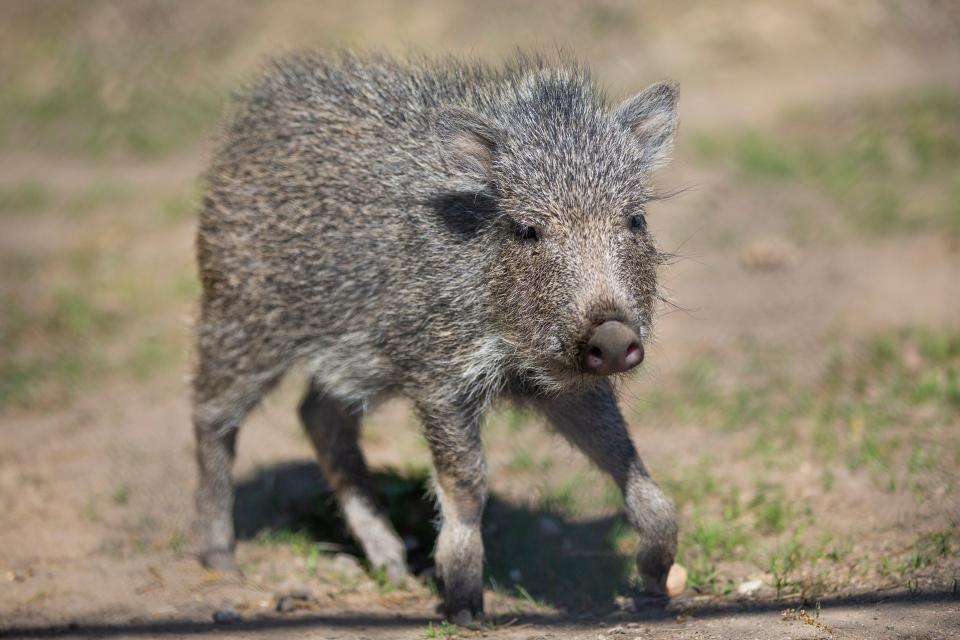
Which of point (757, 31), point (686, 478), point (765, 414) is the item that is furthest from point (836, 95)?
point (686, 478)

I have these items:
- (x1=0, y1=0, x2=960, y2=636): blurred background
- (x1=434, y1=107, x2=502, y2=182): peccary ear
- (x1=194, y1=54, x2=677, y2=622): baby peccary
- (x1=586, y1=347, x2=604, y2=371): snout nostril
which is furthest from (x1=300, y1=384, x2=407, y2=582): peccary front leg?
(x1=586, y1=347, x2=604, y2=371): snout nostril

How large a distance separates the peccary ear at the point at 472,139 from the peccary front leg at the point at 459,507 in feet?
3.04

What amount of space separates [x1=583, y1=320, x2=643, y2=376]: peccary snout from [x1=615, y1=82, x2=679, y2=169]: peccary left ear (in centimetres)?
106

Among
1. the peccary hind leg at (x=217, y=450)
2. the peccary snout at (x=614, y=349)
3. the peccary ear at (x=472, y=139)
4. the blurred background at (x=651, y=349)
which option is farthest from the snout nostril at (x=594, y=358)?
the peccary hind leg at (x=217, y=450)

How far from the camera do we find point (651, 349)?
5.02 meters

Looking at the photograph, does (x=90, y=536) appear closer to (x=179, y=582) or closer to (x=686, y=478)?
(x=179, y=582)

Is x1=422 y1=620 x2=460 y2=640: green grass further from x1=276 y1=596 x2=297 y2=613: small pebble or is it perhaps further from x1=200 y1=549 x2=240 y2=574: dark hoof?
x1=200 y1=549 x2=240 y2=574: dark hoof

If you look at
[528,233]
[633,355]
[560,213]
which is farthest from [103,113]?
[633,355]

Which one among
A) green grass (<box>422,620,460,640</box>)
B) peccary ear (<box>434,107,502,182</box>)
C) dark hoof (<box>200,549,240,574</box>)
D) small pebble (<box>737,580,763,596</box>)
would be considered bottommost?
green grass (<box>422,620,460,640</box>)

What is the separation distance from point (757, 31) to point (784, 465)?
689cm

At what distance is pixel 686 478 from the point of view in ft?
17.6

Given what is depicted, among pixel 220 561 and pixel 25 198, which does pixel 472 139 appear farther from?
pixel 25 198

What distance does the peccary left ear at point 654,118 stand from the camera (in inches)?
174

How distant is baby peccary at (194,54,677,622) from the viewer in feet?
13.3
